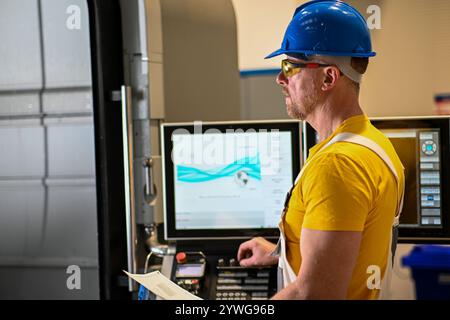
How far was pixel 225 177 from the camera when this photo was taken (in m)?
2.96

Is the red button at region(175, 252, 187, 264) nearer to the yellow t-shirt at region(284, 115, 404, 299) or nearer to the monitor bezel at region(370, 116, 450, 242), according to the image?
the monitor bezel at region(370, 116, 450, 242)

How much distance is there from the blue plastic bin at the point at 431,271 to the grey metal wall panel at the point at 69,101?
152 cm

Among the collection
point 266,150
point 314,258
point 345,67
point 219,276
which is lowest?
point 219,276

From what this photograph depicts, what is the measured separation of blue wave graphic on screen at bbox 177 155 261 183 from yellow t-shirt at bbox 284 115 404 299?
98 cm

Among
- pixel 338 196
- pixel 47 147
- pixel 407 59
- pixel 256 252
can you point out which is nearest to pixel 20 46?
pixel 47 147

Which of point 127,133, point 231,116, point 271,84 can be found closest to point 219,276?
point 127,133

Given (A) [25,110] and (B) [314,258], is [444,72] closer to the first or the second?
(B) [314,258]

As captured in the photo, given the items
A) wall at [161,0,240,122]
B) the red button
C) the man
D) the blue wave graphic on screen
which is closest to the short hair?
the man

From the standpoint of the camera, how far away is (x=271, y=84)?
546 cm

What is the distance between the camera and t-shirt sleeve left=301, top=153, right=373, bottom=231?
1.70 metres

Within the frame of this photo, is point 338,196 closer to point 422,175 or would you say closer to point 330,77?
point 330,77

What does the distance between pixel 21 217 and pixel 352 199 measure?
2.08 m

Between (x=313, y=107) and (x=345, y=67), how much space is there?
0.43 ft

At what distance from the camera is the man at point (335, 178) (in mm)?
1700
